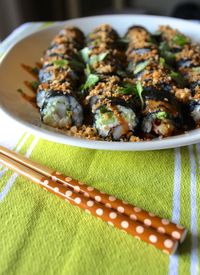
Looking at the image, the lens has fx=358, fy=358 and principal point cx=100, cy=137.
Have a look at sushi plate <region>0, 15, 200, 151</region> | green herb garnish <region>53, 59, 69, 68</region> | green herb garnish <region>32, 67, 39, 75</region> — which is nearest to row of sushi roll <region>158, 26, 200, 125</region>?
sushi plate <region>0, 15, 200, 151</region>

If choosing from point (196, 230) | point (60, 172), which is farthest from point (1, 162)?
point (196, 230)

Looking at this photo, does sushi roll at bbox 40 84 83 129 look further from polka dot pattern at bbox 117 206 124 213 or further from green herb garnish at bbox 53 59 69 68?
polka dot pattern at bbox 117 206 124 213

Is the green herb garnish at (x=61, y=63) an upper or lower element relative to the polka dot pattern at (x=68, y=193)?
upper

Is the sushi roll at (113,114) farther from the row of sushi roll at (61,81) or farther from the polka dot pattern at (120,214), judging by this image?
the polka dot pattern at (120,214)

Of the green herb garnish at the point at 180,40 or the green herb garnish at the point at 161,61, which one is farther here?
the green herb garnish at the point at 180,40

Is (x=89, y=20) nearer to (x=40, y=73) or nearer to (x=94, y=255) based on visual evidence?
(x=40, y=73)

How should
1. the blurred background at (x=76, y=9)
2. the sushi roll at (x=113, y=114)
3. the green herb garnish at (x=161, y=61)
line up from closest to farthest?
1. the sushi roll at (x=113, y=114)
2. the green herb garnish at (x=161, y=61)
3. the blurred background at (x=76, y=9)

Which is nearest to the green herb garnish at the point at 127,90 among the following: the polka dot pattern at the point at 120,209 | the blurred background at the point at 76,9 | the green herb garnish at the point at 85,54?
the green herb garnish at the point at 85,54

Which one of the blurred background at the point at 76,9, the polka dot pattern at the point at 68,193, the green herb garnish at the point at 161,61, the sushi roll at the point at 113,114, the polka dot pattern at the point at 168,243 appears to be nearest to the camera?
the polka dot pattern at the point at 168,243
